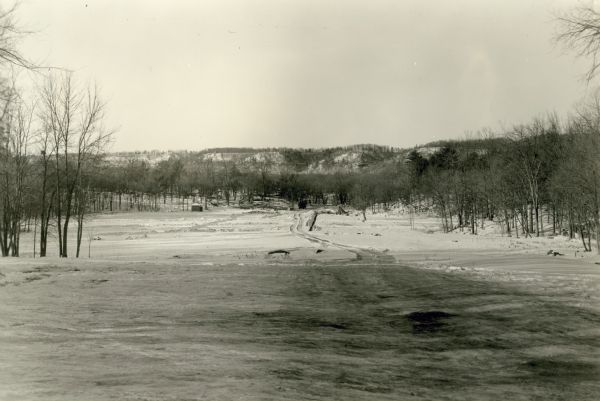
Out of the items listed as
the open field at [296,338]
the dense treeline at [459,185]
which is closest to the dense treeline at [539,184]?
the dense treeline at [459,185]

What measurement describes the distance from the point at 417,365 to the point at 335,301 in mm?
5186

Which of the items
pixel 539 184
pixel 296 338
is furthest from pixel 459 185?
pixel 296 338

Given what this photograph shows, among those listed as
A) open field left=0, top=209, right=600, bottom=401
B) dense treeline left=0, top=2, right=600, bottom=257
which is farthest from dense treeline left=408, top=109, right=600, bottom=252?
open field left=0, top=209, right=600, bottom=401

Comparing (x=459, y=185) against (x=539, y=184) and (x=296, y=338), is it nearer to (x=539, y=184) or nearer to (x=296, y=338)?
(x=539, y=184)

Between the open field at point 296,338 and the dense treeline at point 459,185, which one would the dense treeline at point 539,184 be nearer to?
the dense treeline at point 459,185

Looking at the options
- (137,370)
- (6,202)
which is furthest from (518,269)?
(6,202)

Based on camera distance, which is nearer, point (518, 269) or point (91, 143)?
point (518, 269)

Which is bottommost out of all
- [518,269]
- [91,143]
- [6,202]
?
[518,269]

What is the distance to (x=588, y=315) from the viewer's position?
970cm

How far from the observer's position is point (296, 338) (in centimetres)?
778

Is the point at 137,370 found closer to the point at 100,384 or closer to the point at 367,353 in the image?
the point at 100,384

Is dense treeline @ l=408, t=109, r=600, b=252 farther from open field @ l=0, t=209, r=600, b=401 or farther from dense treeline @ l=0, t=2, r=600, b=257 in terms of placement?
open field @ l=0, t=209, r=600, b=401

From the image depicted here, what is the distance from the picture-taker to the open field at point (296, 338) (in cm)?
530

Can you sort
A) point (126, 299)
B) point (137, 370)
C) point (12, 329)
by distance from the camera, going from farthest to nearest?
point (126, 299) → point (12, 329) → point (137, 370)
